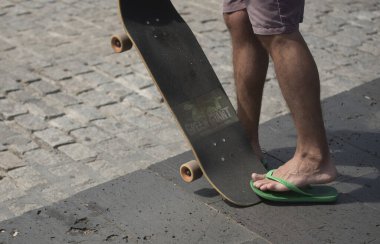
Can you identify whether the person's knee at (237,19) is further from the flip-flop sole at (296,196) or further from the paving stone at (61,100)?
the paving stone at (61,100)

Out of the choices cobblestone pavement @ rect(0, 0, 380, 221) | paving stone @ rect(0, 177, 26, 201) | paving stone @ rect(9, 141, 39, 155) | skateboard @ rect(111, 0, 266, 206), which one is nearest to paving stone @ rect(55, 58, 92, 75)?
cobblestone pavement @ rect(0, 0, 380, 221)

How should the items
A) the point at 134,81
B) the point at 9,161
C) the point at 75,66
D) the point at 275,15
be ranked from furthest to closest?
the point at 75,66
the point at 134,81
the point at 9,161
the point at 275,15

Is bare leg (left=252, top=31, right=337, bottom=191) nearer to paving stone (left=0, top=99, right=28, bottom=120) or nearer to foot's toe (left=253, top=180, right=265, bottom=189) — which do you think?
foot's toe (left=253, top=180, right=265, bottom=189)

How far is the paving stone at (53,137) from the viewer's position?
436 cm

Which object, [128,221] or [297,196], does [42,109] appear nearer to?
[128,221]

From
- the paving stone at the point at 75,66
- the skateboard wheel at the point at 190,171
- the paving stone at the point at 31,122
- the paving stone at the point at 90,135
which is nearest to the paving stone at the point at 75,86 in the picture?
the paving stone at the point at 75,66

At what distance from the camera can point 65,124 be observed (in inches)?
181

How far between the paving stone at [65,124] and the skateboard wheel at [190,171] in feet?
4.26

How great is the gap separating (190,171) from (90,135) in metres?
1.23

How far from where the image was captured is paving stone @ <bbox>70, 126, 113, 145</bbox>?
4391mm

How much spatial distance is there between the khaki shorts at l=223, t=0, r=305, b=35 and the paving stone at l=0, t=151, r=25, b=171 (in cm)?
162

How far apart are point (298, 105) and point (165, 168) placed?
0.91 metres

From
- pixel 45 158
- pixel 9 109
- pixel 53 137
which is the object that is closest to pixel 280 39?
pixel 45 158

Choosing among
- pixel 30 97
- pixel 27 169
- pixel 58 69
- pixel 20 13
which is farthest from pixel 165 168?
pixel 20 13
